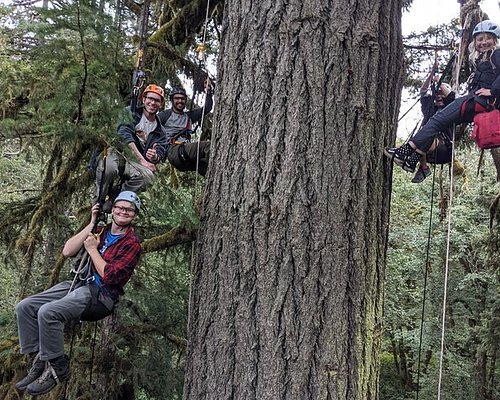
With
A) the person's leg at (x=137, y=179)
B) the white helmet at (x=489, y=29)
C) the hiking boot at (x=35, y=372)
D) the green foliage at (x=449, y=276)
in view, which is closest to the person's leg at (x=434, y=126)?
the white helmet at (x=489, y=29)

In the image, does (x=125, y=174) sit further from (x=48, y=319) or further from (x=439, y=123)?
(x=439, y=123)

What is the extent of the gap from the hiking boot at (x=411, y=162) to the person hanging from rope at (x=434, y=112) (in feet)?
0.77

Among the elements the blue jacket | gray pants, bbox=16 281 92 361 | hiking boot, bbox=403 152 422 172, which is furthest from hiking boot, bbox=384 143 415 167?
gray pants, bbox=16 281 92 361

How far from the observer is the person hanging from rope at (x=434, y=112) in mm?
3402

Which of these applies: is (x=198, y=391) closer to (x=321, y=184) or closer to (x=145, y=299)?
(x=321, y=184)

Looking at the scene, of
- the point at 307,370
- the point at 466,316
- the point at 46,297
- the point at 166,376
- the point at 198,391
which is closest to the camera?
the point at 307,370

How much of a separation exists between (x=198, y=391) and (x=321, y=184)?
0.95 meters

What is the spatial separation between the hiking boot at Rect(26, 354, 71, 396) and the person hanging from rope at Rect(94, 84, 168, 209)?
88 cm

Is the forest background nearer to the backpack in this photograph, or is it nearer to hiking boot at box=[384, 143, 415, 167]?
hiking boot at box=[384, 143, 415, 167]

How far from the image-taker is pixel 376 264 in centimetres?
217

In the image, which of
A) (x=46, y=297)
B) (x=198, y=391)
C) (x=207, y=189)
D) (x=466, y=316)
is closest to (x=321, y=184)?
(x=207, y=189)

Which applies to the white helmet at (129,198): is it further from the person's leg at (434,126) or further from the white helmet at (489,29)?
the white helmet at (489,29)

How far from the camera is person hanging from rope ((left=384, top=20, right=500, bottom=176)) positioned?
3.23 metres

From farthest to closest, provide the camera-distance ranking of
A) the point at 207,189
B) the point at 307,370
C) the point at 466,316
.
A: the point at 466,316
the point at 207,189
the point at 307,370
